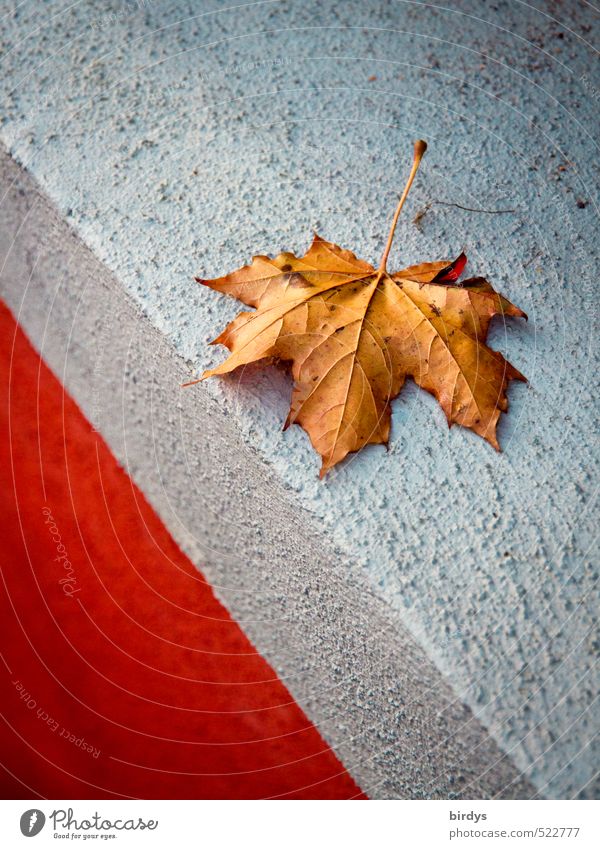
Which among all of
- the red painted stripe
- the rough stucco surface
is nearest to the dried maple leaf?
the rough stucco surface

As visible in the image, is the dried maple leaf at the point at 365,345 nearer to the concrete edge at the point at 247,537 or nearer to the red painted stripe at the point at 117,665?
the concrete edge at the point at 247,537

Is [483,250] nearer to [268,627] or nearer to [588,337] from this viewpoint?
[588,337]

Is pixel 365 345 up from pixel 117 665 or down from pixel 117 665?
up

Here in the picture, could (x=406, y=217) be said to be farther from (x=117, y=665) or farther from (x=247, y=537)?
(x=117, y=665)

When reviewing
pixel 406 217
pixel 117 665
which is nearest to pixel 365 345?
pixel 406 217

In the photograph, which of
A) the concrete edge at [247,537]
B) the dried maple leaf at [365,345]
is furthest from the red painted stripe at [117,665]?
the dried maple leaf at [365,345]

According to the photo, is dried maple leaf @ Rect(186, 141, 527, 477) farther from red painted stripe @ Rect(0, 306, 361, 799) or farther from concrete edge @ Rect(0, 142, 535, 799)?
red painted stripe @ Rect(0, 306, 361, 799)

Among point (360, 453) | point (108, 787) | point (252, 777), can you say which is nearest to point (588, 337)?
point (360, 453)
